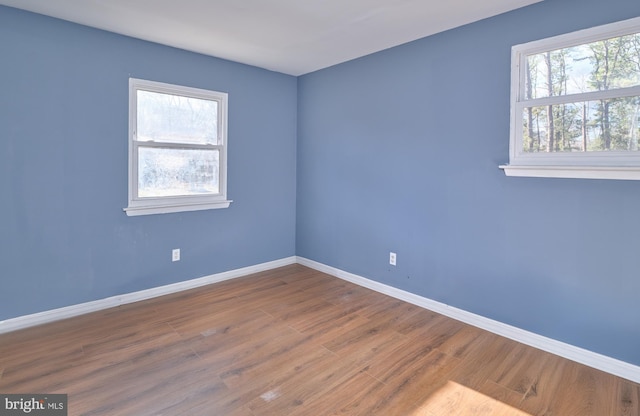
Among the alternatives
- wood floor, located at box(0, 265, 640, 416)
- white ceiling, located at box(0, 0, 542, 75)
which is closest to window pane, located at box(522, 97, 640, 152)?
white ceiling, located at box(0, 0, 542, 75)

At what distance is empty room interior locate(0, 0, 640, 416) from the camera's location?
207cm

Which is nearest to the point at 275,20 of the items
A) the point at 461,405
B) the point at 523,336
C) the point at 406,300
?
the point at 406,300

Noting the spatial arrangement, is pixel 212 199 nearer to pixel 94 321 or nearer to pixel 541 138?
pixel 94 321

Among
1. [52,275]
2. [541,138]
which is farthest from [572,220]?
[52,275]

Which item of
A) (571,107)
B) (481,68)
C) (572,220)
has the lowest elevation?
(572,220)

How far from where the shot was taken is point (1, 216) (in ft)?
8.25

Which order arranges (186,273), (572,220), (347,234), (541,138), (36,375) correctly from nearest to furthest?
(36,375), (572,220), (541,138), (186,273), (347,234)

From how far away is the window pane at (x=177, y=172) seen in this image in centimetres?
320

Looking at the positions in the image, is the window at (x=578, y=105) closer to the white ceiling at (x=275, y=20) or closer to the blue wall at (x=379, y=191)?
the blue wall at (x=379, y=191)

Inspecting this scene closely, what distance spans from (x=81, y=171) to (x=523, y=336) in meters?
3.78

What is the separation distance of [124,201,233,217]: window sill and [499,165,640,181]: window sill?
2.75 meters

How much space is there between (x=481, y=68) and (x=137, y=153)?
307 cm

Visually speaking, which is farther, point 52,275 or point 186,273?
point 186,273

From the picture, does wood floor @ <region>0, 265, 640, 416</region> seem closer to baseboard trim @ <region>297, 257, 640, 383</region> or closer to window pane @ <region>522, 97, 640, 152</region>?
baseboard trim @ <region>297, 257, 640, 383</region>
